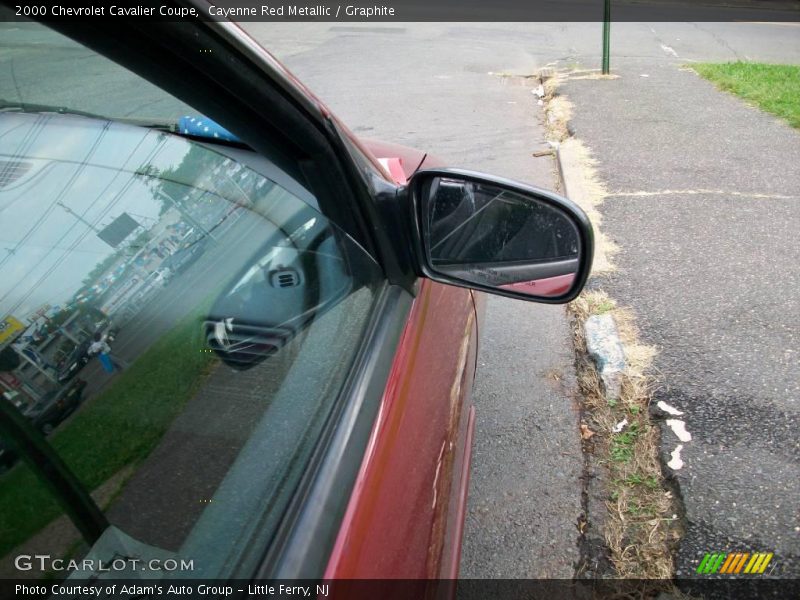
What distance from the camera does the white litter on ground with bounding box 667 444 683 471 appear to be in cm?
259

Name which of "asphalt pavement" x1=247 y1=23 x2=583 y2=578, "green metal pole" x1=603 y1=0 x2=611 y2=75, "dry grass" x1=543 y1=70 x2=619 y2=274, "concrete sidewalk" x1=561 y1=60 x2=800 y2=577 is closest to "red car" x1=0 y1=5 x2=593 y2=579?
"asphalt pavement" x1=247 y1=23 x2=583 y2=578

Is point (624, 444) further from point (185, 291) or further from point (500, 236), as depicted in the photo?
point (185, 291)

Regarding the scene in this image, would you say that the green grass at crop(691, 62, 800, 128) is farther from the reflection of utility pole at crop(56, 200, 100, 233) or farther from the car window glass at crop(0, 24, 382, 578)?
the reflection of utility pole at crop(56, 200, 100, 233)

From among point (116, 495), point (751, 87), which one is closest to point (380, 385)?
point (116, 495)

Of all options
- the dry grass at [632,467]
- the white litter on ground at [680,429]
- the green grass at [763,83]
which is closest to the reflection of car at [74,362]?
the dry grass at [632,467]

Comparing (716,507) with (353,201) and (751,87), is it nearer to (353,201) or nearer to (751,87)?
(353,201)

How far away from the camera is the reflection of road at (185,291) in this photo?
1.11 metres

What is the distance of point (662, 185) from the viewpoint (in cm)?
530

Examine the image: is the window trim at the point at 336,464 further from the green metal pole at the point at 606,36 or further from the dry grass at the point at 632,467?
the green metal pole at the point at 606,36

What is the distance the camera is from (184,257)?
137 centimetres

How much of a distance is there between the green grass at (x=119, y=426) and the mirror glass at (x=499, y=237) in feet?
1.96

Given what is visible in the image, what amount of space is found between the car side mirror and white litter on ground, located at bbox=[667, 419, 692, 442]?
143 centimetres

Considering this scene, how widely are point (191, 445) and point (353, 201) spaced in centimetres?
65

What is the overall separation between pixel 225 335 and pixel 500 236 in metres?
0.72
